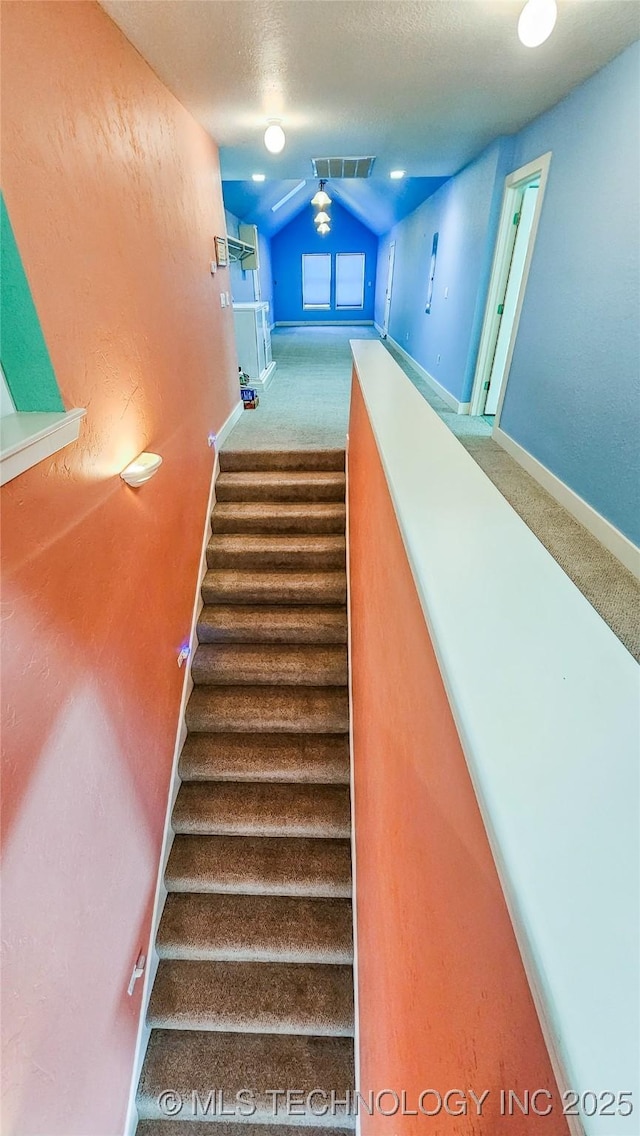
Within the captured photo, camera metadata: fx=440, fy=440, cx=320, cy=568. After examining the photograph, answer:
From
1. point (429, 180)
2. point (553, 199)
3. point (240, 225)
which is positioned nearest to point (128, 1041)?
point (553, 199)

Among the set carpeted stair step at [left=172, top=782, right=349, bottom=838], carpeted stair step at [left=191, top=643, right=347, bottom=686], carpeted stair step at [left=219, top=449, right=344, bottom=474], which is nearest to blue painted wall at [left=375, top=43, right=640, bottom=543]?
carpeted stair step at [left=219, top=449, right=344, bottom=474]

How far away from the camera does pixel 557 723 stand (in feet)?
1.42

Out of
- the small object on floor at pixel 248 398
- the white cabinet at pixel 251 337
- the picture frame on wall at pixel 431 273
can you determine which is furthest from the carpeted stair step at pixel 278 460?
the picture frame on wall at pixel 431 273

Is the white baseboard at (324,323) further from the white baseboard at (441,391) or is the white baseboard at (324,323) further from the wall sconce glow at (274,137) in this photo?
the wall sconce glow at (274,137)

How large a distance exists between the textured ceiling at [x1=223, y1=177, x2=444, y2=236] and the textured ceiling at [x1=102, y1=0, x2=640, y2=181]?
2434 millimetres

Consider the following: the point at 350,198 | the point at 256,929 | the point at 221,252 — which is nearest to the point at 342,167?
the point at 221,252

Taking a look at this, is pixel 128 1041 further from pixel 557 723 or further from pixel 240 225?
pixel 240 225

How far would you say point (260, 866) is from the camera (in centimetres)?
220

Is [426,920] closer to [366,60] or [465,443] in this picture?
[366,60]

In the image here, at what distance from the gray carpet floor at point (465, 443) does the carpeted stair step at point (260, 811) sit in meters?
1.63

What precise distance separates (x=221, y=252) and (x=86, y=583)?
295 centimetres

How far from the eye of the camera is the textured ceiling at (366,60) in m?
1.60

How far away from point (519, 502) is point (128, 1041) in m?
3.12

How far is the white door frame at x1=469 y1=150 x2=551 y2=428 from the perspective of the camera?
2.81m
